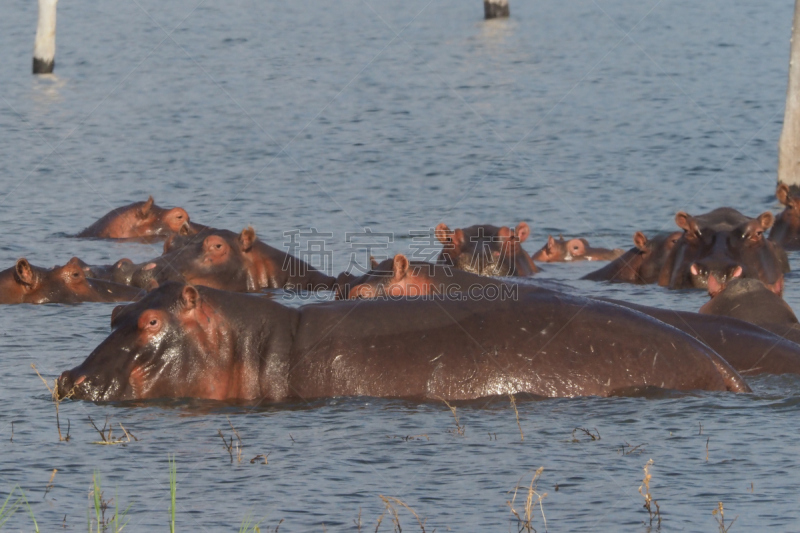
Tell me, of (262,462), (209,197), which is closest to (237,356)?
(262,462)

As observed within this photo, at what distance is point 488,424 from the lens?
7.12 meters

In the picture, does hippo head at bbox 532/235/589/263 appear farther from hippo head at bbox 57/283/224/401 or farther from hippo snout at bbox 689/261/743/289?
hippo head at bbox 57/283/224/401

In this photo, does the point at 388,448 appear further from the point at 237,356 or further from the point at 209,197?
the point at 209,197

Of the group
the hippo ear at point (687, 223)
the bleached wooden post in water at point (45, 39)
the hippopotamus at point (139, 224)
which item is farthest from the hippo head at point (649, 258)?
the bleached wooden post in water at point (45, 39)

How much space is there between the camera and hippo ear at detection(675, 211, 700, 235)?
12.2 m

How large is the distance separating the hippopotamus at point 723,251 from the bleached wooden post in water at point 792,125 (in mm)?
6260

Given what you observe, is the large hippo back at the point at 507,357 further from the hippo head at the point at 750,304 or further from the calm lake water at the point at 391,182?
the hippo head at the point at 750,304

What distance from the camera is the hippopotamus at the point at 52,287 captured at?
11.6 metres

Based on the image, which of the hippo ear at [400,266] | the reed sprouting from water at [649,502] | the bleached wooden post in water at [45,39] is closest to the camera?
the reed sprouting from water at [649,502]

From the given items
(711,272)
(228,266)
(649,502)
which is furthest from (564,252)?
(649,502)

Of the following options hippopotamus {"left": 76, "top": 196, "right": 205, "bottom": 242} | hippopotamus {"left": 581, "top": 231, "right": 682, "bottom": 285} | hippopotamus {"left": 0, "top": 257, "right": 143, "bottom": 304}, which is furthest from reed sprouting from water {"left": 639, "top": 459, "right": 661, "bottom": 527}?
hippopotamus {"left": 76, "top": 196, "right": 205, "bottom": 242}

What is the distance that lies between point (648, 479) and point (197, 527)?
206 cm

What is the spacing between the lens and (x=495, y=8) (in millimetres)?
43219

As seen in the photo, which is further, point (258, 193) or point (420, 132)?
point (420, 132)
